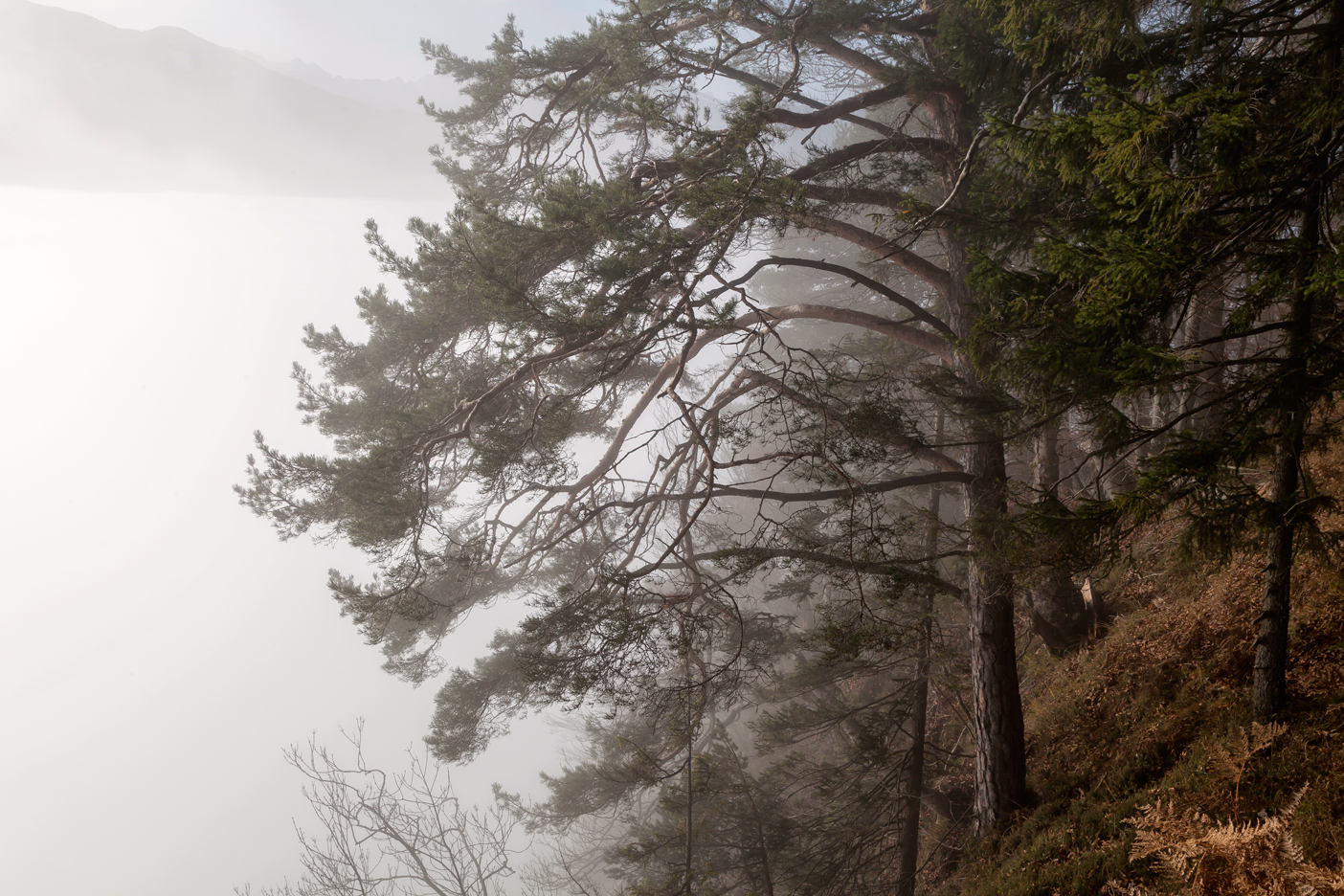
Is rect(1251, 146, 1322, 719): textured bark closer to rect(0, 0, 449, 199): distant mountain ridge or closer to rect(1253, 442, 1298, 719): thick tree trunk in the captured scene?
rect(1253, 442, 1298, 719): thick tree trunk

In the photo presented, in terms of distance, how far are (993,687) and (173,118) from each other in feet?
112

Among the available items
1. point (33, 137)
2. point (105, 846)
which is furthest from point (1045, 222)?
point (105, 846)

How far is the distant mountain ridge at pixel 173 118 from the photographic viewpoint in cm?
2025

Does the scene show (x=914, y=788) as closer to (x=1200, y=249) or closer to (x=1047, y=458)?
(x=1047, y=458)

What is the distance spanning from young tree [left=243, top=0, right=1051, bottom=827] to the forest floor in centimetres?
91

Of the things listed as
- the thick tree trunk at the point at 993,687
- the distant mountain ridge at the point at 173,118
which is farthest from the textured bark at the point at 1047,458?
the distant mountain ridge at the point at 173,118

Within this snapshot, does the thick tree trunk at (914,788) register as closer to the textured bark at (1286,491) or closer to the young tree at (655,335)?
the young tree at (655,335)

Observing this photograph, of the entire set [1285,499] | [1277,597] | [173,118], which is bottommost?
[1277,597]

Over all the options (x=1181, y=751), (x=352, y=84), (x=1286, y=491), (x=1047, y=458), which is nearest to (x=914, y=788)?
(x=1181, y=751)

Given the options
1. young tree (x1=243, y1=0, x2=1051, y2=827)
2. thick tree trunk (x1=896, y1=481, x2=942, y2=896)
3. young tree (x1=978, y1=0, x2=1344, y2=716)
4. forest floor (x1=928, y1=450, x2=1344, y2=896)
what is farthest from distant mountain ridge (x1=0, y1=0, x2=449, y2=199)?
forest floor (x1=928, y1=450, x2=1344, y2=896)

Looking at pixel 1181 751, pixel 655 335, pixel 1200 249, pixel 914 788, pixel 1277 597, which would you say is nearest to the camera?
pixel 1200 249

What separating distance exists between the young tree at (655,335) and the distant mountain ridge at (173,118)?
1848 centimetres

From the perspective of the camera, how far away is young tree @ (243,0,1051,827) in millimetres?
4609

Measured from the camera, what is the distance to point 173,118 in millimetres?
24547
